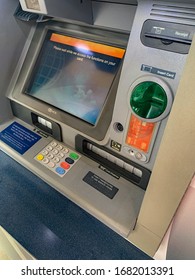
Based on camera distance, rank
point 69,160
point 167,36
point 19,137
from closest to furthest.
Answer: point 167,36
point 69,160
point 19,137

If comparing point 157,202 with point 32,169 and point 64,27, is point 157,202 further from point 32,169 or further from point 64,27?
point 64,27

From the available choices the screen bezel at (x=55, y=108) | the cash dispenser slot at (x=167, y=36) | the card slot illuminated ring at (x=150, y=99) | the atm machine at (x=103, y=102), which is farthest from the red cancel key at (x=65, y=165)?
the cash dispenser slot at (x=167, y=36)

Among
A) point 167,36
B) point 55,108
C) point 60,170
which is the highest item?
point 167,36

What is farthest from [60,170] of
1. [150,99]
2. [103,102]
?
[150,99]

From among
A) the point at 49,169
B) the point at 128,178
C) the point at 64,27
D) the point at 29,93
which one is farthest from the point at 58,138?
the point at 64,27

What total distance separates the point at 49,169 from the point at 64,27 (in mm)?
660

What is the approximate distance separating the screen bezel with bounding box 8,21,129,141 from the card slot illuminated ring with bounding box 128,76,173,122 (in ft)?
0.55

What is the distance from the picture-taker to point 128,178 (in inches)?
34.1

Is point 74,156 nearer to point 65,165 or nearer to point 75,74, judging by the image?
point 65,165

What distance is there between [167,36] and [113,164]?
0.51 meters

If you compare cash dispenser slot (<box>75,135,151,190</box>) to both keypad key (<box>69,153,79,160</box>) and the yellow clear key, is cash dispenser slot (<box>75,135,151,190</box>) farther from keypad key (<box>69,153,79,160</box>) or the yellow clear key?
the yellow clear key

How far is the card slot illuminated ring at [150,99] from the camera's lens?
0.60 m

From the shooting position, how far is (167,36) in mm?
565

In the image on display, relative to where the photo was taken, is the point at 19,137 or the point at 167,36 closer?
the point at 167,36
